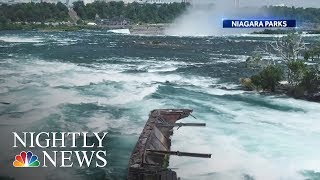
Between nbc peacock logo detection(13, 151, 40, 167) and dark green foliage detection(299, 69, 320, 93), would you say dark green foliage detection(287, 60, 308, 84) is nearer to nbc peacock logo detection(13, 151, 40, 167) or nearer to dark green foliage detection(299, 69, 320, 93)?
dark green foliage detection(299, 69, 320, 93)

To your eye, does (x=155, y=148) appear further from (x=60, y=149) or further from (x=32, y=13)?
(x=32, y=13)

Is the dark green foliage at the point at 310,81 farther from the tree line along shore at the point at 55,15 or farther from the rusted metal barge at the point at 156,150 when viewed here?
the tree line along shore at the point at 55,15

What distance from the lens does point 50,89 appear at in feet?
146

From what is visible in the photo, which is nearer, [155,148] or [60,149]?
[155,148]

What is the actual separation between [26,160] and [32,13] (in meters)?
142

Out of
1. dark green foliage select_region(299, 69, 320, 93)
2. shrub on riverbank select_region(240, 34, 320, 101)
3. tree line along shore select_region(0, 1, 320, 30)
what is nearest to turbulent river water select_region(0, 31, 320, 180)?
shrub on riverbank select_region(240, 34, 320, 101)

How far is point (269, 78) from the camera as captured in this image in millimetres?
45062

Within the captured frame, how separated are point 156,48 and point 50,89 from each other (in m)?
52.4

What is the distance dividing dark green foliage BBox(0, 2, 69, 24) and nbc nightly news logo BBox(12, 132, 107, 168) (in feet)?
406

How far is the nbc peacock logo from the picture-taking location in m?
25.8

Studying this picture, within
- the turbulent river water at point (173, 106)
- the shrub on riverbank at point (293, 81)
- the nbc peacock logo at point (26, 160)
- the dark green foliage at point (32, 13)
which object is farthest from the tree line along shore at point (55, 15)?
the nbc peacock logo at point (26, 160)

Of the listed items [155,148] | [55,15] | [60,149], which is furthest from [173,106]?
[55,15]

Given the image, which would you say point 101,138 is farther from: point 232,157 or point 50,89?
point 50,89

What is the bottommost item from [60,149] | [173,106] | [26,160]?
[26,160]
